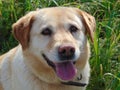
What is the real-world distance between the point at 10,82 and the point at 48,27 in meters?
0.73

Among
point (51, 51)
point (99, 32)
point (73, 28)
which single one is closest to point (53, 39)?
point (51, 51)

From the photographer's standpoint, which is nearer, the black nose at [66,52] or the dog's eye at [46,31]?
the black nose at [66,52]

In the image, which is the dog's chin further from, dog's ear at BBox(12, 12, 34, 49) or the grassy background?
the grassy background

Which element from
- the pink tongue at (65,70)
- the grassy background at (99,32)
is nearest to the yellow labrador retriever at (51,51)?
the pink tongue at (65,70)

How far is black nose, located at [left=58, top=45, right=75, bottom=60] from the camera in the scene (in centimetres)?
355

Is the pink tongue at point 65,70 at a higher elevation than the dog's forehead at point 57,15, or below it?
below

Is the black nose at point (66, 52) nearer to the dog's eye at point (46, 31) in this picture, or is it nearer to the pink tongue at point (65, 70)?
the pink tongue at point (65, 70)

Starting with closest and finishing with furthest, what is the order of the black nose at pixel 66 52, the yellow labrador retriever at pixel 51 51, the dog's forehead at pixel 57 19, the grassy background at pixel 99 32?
1. the black nose at pixel 66 52
2. the yellow labrador retriever at pixel 51 51
3. the dog's forehead at pixel 57 19
4. the grassy background at pixel 99 32

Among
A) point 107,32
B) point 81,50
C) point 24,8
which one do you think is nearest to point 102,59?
point 107,32

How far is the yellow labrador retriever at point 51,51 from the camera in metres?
3.68

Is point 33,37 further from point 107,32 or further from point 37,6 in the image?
point 37,6

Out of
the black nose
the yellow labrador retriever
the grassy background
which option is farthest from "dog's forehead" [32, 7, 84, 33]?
the grassy background

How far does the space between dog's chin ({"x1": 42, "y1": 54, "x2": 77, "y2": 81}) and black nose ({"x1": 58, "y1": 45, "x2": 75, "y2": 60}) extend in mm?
114

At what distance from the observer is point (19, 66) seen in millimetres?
4020
